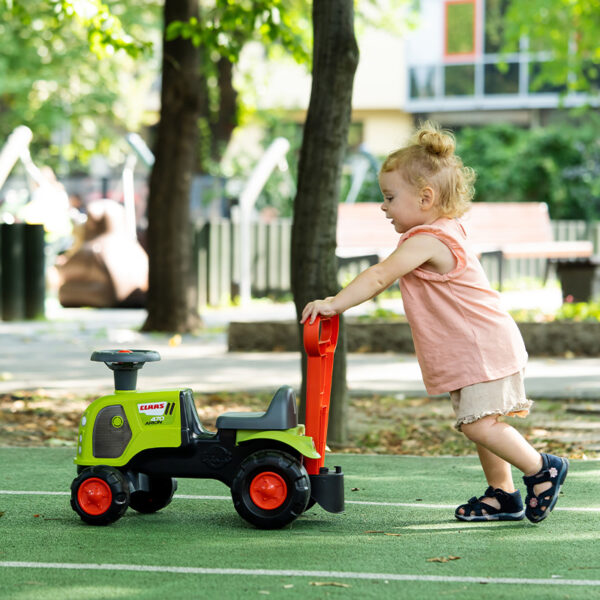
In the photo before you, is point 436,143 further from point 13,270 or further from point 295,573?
point 13,270

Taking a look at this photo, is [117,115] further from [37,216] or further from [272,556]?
[272,556]

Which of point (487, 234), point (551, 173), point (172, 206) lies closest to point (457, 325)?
point (172, 206)

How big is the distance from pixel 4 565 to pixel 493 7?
3329 centimetres

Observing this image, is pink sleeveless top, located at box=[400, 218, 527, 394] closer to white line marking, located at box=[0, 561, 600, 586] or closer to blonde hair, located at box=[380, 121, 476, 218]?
blonde hair, located at box=[380, 121, 476, 218]

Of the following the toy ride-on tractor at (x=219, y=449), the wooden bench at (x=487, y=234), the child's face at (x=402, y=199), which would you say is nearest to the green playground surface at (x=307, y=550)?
the toy ride-on tractor at (x=219, y=449)

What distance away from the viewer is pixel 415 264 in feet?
15.0

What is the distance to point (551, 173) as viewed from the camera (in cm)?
2714

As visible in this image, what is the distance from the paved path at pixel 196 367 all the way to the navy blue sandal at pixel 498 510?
4.28 meters

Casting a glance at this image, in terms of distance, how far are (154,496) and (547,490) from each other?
5.17 ft

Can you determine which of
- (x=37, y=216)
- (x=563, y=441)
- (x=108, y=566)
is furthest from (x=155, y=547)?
(x=37, y=216)

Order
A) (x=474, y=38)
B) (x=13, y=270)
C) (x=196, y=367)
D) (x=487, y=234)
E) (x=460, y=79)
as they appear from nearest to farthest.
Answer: (x=196, y=367)
(x=13, y=270)
(x=487, y=234)
(x=474, y=38)
(x=460, y=79)

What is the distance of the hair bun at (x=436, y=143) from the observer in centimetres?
466

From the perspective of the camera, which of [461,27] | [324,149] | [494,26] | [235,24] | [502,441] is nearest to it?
[502,441]

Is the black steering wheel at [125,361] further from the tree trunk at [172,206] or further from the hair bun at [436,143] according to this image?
the tree trunk at [172,206]
